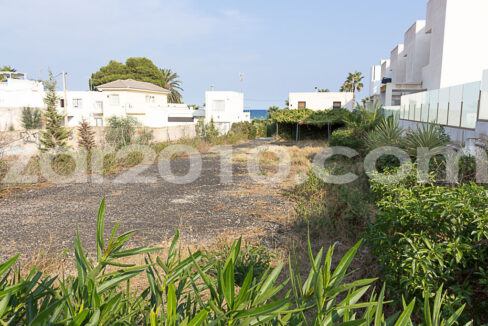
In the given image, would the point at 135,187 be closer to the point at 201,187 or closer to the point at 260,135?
the point at 201,187

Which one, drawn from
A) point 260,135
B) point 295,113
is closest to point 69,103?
point 260,135

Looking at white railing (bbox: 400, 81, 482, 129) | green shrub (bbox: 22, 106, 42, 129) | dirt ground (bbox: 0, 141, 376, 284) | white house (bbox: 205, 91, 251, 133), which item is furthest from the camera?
white house (bbox: 205, 91, 251, 133)

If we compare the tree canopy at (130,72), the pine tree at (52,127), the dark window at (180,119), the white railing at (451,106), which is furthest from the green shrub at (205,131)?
the tree canopy at (130,72)

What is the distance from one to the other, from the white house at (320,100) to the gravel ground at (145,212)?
26.1 metres

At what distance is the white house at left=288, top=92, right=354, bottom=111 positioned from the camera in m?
35.0

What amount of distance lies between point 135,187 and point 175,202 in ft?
7.49

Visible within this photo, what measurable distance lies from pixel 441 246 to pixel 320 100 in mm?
33755

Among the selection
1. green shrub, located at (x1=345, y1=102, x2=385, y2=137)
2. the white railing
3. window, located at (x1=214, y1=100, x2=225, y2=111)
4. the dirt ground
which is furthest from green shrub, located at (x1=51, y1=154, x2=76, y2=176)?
window, located at (x1=214, y1=100, x2=225, y2=111)

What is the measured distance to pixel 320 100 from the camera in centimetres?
3506

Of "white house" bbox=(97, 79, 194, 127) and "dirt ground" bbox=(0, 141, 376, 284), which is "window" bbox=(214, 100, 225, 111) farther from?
"dirt ground" bbox=(0, 141, 376, 284)

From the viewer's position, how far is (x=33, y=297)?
1100mm

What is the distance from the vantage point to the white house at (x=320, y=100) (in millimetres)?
35031

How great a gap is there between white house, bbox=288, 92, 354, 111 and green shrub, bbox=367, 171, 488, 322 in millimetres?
32846

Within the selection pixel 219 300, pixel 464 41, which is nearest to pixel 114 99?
pixel 464 41
